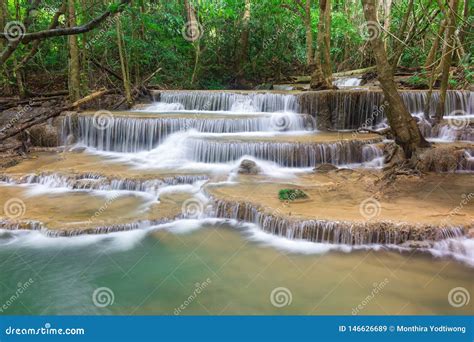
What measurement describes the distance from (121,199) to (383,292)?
14.7 ft

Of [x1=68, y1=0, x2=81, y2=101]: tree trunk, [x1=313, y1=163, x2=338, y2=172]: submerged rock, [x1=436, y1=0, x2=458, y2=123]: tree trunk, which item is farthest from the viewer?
[x1=68, y1=0, x2=81, y2=101]: tree trunk

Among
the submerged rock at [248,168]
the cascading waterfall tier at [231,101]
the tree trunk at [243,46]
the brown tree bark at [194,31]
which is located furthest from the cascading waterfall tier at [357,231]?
the tree trunk at [243,46]

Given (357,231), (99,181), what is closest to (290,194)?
(357,231)

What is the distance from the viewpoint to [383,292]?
4.54 meters

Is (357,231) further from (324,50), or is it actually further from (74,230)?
(324,50)

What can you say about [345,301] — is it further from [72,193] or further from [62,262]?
[72,193]

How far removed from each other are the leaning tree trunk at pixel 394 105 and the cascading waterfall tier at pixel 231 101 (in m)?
4.21

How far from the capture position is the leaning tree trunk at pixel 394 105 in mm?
7754

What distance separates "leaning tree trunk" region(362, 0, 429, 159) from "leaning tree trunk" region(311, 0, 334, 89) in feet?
14.1

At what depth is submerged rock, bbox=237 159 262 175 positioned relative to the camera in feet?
27.4

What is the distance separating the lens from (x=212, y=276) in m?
5.03

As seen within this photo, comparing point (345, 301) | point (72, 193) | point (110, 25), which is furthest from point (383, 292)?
point (110, 25)

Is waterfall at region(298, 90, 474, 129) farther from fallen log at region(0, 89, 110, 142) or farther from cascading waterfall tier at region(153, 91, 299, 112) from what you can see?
fallen log at region(0, 89, 110, 142)

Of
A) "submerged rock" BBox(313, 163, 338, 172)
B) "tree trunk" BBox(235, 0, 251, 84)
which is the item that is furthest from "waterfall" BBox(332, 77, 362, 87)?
"submerged rock" BBox(313, 163, 338, 172)
